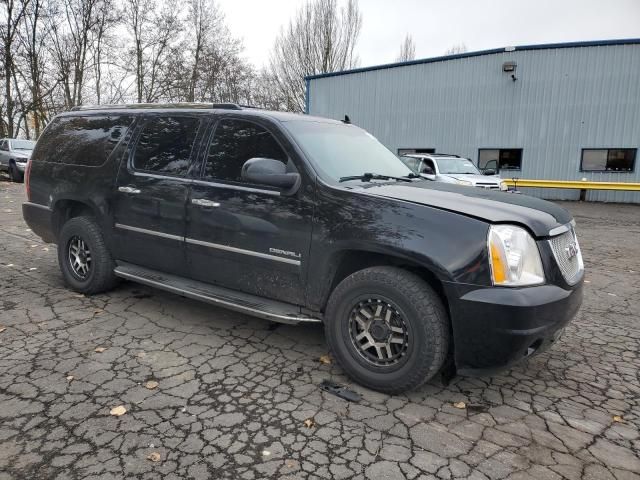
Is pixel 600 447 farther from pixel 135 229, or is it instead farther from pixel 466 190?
pixel 135 229

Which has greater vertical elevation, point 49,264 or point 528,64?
point 528,64

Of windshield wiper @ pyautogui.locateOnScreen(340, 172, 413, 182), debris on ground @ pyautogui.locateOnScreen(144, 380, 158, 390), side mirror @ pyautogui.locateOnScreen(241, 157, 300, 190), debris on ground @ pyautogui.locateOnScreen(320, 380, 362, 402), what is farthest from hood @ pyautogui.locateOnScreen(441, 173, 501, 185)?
debris on ground @ pyautogui.locateOnScreen(144, 380, 158, 390)

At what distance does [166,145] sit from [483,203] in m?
2.82

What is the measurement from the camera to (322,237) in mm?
3279

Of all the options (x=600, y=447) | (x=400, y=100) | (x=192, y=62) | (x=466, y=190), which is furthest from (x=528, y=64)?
(x=192, y=62)

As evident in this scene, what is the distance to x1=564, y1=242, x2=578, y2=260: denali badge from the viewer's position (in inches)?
123

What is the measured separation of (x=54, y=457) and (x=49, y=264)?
4.57 meters

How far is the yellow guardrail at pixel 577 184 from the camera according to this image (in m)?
17.3

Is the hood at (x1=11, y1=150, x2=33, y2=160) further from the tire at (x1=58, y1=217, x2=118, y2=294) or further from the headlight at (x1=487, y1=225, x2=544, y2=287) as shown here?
the headlight at (x1=487, y1=225, x2=544, y2=287)

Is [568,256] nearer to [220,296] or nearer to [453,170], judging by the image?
[220,296]

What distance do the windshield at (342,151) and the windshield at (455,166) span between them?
902cm

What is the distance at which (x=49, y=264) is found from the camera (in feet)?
20.5

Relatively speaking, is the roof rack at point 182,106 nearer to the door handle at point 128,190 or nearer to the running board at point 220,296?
the door handle at point 128,190

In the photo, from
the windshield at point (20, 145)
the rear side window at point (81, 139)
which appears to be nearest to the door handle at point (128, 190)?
the rear side window at point (81, 139)
